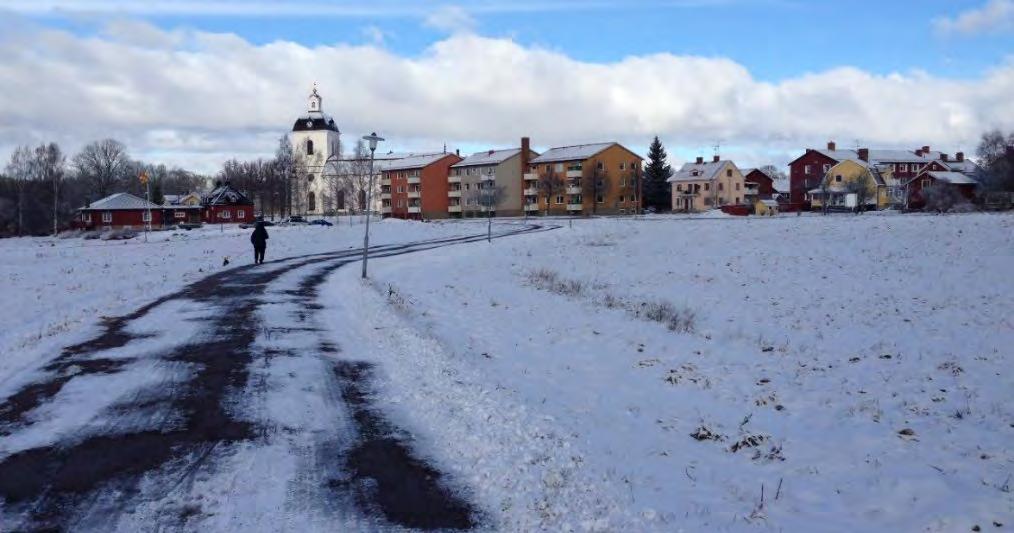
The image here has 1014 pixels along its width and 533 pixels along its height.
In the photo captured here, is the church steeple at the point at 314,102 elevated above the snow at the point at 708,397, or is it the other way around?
the church steeple at the point at 314,102

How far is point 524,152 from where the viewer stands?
104750mm

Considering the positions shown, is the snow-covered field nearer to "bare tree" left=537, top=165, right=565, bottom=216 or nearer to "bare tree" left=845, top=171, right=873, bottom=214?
"bare tree" left=845, top=171, right=873, bottom=214

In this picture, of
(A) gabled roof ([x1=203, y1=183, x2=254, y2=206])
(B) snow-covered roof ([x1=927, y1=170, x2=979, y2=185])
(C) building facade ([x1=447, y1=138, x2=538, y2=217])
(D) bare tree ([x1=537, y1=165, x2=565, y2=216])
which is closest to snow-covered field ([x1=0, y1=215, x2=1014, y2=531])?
(A) gabled roof ([x1=203, y1=183, x2=254, y2=206])

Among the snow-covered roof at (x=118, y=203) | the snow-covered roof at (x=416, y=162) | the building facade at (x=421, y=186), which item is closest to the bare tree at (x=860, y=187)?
the building facade at (x=421, y=186)

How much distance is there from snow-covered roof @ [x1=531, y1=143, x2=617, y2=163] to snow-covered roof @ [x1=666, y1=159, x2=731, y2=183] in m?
12.1

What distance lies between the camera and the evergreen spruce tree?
96312 millimetres

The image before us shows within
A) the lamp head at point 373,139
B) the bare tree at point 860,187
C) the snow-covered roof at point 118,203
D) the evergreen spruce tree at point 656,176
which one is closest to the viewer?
the lamp head at point 373,139

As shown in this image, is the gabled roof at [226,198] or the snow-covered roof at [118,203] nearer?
the snow-covered roof at [118,203]

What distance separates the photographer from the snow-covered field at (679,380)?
253 inches

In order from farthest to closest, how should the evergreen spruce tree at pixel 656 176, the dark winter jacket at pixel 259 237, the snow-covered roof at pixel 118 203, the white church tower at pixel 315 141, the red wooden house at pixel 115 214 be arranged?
the white church tower at pixel 315 141
the evergreen spruce tree at pixel 656 176
the snow-covered roof at pixel 118 203
the red wooden house at pixel 115 214
the dark winter jacket at pixel 259 237

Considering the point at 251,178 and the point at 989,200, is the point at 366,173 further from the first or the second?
the point at 989,200

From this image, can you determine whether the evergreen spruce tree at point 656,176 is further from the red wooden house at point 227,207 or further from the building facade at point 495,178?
the red wooden house at point 227,207

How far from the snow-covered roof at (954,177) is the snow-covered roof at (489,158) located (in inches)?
2136

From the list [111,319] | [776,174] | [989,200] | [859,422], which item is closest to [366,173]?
[989,200]
